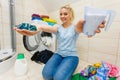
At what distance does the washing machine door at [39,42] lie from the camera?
2.00m

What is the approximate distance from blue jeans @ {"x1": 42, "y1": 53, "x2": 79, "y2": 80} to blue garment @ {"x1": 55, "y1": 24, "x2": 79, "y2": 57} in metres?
0.07

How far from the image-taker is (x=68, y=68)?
1358 millimetres

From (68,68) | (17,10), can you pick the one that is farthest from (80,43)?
(17,10)

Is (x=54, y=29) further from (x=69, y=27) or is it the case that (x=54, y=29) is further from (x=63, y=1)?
(x=63, y=1)

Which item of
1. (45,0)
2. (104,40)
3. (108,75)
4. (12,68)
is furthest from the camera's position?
(45,0)

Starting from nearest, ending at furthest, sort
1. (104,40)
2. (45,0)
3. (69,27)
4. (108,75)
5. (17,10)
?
(108,75) < (69,27) < (104,40) < (17,10) < (45,0)

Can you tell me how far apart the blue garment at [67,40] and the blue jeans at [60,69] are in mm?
70

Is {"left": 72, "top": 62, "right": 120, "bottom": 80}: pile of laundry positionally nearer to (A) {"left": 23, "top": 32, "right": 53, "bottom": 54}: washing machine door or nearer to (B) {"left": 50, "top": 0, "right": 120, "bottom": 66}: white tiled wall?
(B) {"left": 50, "top": 0, "right": 120, "bottom": 66}: white tiled wall

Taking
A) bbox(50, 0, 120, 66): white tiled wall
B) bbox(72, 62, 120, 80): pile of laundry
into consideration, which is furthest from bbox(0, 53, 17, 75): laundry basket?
bbox(50, 0, 120, 66): white tiled wall

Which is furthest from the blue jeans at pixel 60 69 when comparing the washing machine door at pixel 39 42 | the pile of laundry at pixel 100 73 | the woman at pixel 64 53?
the washing machine door at pixel 39 42

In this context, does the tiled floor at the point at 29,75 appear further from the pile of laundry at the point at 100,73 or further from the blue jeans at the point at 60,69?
the pile of laundry at the point at 100,73

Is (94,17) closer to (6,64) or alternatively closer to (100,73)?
(100,73)

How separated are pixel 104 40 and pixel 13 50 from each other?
4.15 ft

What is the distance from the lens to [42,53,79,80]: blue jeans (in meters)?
1.31
